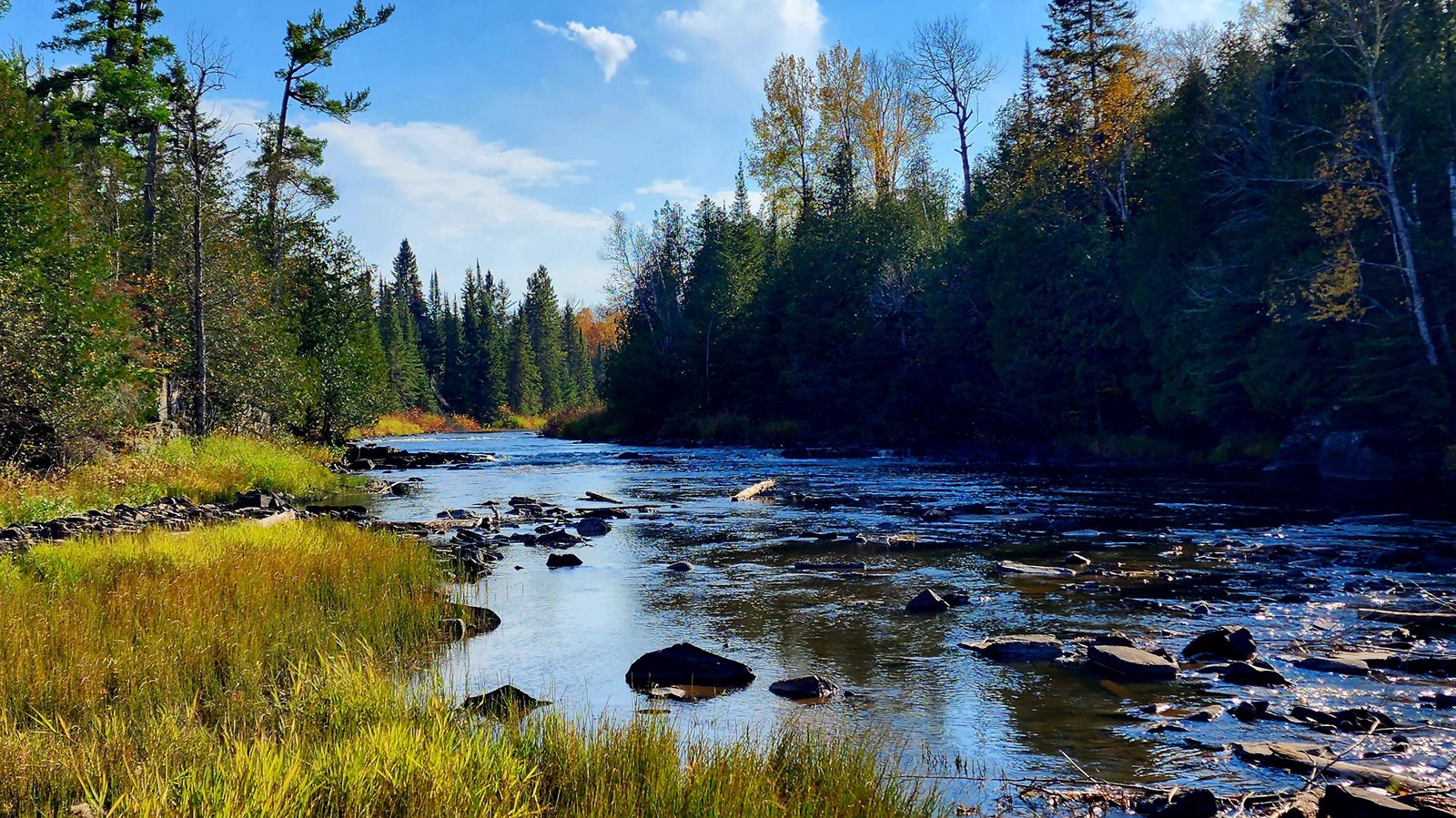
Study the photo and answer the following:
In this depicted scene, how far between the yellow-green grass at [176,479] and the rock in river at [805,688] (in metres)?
14.3

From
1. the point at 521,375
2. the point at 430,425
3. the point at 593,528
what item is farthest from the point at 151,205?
the point at 521,375

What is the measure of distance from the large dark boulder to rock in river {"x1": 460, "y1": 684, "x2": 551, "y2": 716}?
147 centimetres

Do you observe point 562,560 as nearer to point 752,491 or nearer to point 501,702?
point 501,702

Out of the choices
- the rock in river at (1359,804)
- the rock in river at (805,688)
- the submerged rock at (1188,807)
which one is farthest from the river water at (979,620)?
the rock in river at (1359,804)

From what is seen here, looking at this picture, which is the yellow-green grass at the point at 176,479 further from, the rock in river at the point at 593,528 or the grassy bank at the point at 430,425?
the grassy bank at the point at 430,425

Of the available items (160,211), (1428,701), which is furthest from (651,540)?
(160,211)

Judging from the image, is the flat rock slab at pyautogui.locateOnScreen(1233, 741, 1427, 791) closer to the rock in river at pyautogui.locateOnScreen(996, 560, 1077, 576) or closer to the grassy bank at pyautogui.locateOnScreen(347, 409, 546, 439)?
the rock in river at pyautogui.locateOnScreen(996, 560, 1077, 576)

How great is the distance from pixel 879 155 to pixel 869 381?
1936cm

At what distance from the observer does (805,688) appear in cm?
942

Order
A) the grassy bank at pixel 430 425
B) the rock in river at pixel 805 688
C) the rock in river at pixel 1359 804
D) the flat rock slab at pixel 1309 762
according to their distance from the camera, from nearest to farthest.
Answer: the rock in river at pixel 1359 804 < the flat rock slab at pixel 1309 762 < the rock in river at pixel 805 688 < the grassy bank at pixel 430 425

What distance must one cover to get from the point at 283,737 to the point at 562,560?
11.2m

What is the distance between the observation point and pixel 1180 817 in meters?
6.38

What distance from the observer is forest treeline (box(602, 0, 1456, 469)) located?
102 feet

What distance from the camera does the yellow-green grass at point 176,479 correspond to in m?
18.3
